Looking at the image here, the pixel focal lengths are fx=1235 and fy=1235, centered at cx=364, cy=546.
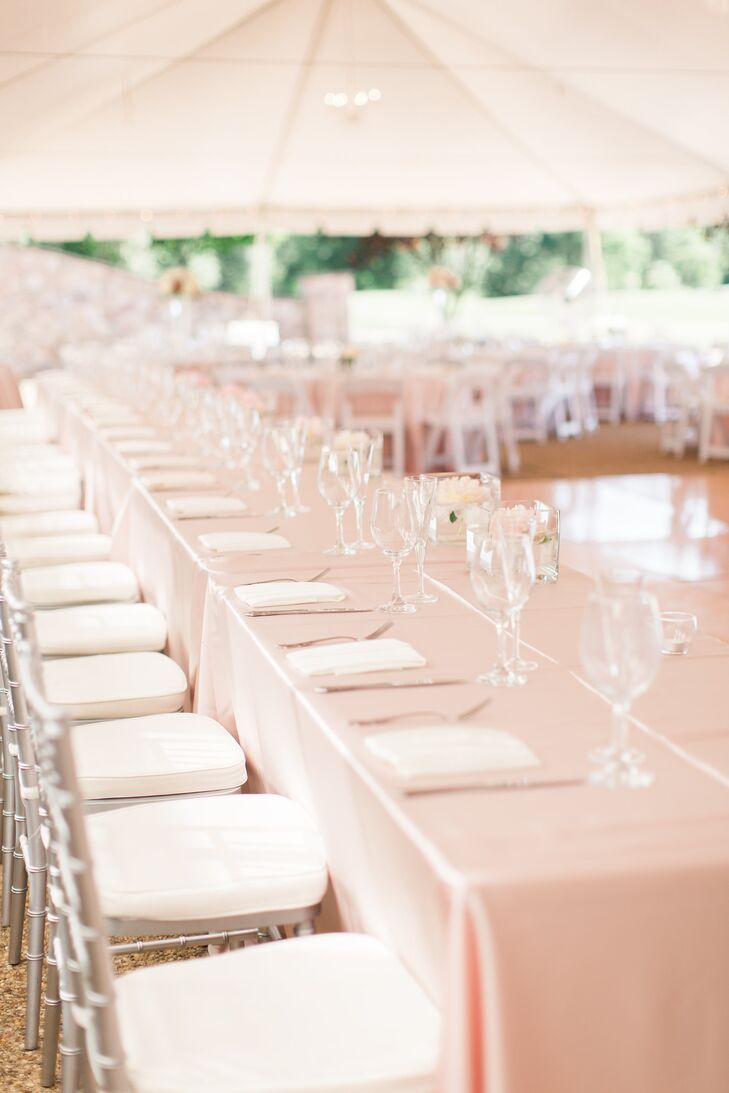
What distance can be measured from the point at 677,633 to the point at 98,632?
5.77ft

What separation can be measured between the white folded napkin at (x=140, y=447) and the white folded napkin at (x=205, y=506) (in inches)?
53.6

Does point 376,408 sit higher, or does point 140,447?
point 140,447

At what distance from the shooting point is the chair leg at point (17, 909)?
2.67m

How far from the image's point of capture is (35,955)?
7.80ft

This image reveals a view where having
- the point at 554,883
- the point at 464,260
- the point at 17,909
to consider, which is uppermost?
the point at 464,260

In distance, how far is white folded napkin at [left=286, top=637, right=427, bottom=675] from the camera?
81.7 inches

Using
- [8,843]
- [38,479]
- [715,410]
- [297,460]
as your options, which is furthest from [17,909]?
[715,410]

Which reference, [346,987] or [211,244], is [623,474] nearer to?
[346,987]

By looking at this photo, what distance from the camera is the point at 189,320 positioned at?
15.6 m

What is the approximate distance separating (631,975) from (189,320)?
14762 mm

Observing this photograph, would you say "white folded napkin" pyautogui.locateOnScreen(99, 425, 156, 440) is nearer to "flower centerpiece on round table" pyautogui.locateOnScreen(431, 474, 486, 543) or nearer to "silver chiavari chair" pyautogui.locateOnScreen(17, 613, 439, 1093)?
"flower centerpiece on round table" pyautogui.locateOnScreen(431, 474, 486, 543)

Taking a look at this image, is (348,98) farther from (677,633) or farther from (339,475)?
(677,633)

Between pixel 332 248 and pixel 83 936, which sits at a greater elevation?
pixel 332 248

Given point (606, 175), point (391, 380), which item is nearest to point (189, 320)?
point (606, 175)
